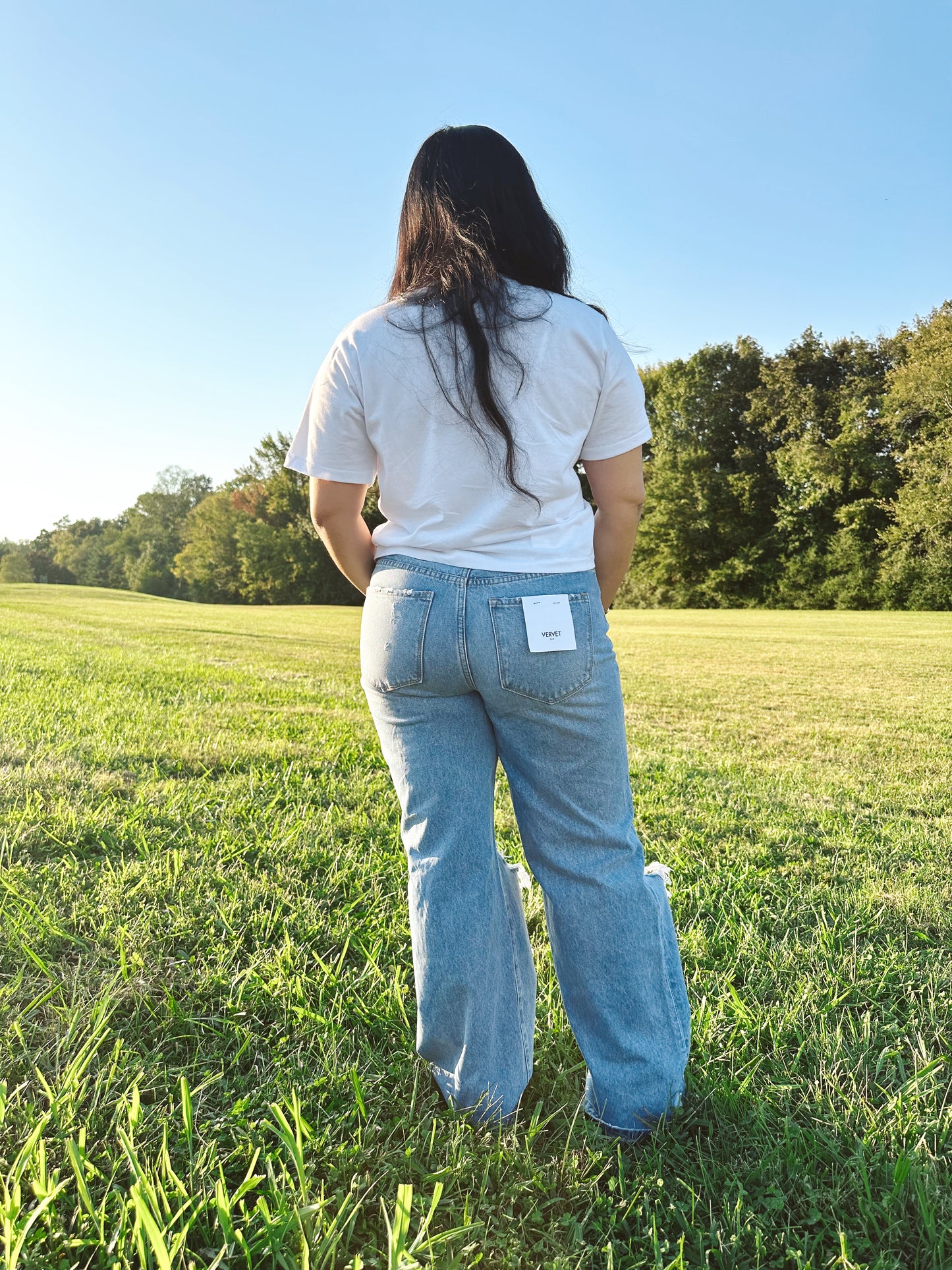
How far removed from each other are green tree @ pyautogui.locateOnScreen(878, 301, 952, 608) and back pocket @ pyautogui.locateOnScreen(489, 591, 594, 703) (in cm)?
2918

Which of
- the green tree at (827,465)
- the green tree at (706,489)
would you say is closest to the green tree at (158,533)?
the green tree at (706,489)

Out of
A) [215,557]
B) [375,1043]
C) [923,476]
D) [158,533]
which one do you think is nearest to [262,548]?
[215,557]

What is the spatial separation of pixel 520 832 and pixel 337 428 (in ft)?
2.65

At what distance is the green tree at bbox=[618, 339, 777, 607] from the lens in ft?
108

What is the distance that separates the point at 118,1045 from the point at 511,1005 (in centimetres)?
79

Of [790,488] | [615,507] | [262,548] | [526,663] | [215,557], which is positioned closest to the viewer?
[526,663]

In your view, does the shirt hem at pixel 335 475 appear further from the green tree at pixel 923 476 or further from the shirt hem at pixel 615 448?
the green tree at pixel 923 476

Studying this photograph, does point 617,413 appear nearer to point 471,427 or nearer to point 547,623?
point 471,427

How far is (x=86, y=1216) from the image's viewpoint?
3.84 ft

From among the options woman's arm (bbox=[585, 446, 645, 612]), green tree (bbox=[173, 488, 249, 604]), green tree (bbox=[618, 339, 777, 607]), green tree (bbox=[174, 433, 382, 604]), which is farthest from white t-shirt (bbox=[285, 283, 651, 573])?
green tree (bbox=[173, 488, 249, 604])

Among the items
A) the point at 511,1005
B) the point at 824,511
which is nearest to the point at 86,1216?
the point at 511,1005

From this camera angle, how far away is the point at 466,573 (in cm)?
131

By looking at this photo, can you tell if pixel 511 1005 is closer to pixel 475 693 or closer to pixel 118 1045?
pixel 475 693

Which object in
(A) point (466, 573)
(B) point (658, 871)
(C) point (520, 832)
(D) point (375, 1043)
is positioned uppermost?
(A) point (466, 573)
